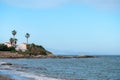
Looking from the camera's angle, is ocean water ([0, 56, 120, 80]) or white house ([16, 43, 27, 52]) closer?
ocean water ([0, 56, 120, 80])

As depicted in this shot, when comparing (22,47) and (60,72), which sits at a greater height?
(22,47)

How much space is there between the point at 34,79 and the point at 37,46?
138m

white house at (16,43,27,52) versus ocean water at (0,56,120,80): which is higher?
white house at (16,43,27,52)

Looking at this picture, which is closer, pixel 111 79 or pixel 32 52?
pixel 111 79

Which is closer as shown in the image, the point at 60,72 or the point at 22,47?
the point at 60,72

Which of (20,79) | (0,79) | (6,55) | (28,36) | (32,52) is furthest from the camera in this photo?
(28,36)

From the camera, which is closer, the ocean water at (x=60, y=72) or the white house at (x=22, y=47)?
the ocean water at (x=60, y=72)

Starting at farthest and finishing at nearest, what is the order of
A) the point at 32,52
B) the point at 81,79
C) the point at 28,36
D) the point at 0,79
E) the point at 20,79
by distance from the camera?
1. the point at 28,36
2. the point at 32,52
3. the point at 81,79
4. the point at 20,79
5. the point at 0,79

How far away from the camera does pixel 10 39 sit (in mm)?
175250

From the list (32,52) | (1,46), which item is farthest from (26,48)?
(1,46)

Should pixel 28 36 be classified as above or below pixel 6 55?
above

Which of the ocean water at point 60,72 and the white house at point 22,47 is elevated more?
the white house at point 22,47

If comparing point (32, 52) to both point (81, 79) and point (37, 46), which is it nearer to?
point (37, 46)

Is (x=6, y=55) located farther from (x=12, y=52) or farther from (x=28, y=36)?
(x=28, y=36)
